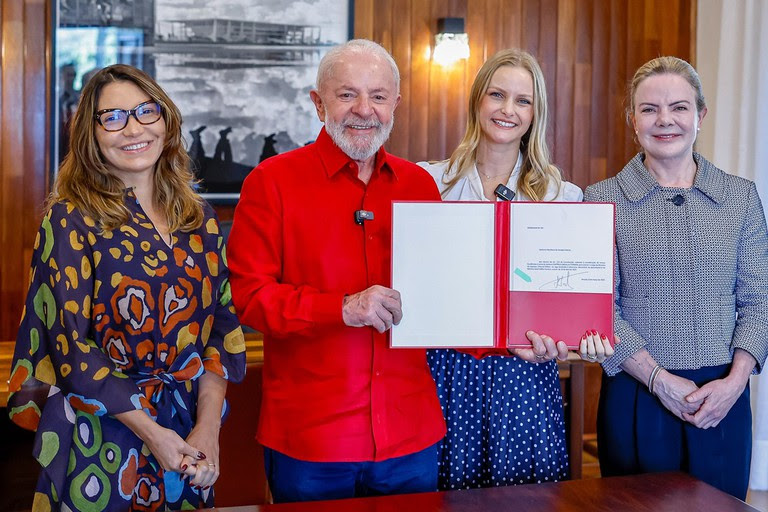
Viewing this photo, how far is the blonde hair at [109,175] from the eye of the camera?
173cm

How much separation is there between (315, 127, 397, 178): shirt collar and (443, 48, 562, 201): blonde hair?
0.35m

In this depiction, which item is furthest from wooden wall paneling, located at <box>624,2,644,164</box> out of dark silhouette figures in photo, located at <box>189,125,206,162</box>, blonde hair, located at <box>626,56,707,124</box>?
blonde hair, located at <box>626,56,707,124</box>

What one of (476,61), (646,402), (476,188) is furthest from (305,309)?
(476,61)

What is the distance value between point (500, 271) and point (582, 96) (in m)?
3.43

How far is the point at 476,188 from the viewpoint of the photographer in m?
2.28

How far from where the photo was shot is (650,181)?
7.30ft

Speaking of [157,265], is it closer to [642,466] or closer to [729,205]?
[642,466]

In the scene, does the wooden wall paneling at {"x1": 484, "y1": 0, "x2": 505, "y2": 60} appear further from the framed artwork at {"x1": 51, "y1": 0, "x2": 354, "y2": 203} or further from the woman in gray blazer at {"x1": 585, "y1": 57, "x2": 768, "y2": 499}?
the woman in gray blazer at {"x1": 585, "y1": 57, "x2": 768, "y2": 499}

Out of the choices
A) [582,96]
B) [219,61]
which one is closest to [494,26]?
[582,96]

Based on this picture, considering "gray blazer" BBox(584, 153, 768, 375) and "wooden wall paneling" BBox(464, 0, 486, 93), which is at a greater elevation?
"wooden wall paneling" BBox(464, 0, 486, 93)

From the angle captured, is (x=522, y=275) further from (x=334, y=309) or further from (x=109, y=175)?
(x=109, y=175)

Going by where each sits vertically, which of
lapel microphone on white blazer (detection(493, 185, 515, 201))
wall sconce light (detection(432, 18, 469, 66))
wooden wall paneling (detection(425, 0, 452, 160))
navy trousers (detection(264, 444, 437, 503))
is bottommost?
navy trousers (detection(264, 444, 437, 503))

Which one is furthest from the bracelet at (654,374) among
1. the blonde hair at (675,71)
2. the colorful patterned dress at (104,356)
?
the colorful patterned dress at (104,356)

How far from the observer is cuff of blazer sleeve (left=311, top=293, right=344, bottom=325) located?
178 centimetres
